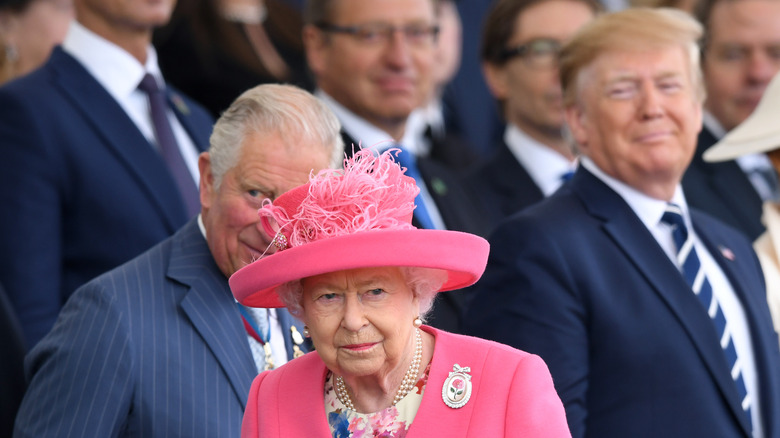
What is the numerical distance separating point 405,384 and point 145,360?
2.48ft

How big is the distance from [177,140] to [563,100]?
143 centimetres

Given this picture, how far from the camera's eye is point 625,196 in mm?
3736

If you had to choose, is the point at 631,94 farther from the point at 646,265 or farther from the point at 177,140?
the point at 177,140

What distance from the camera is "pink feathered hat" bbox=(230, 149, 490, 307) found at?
2377 mm

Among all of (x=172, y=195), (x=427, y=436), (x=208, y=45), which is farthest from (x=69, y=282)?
(x=208, y=45)

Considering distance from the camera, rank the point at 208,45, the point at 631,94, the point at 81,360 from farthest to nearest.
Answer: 1. the point at 208,45
2. the point at 631,94
3. the point at 81,360

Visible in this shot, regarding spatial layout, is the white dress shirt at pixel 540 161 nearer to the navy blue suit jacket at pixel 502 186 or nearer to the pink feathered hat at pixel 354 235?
the navy blue suit jacket at pixel 502 186

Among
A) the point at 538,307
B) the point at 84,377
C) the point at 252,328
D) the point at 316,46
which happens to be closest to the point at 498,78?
the point at 316,46

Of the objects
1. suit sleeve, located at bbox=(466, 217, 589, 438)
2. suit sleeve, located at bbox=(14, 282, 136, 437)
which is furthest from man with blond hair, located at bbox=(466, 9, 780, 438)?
suit sleeve, located at bbox=(14, 282, 136, 437)

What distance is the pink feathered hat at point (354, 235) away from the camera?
2.38 metres

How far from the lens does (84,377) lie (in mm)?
2889

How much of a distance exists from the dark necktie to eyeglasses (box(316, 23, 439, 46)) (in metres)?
0.78

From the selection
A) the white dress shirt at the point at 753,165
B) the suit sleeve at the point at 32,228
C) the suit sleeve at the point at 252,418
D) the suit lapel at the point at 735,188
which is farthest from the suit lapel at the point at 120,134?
the white dress shirt at the point at 753,165

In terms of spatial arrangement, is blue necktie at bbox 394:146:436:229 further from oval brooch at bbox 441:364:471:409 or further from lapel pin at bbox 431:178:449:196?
oval brooch at bbox 441:364:471:409
